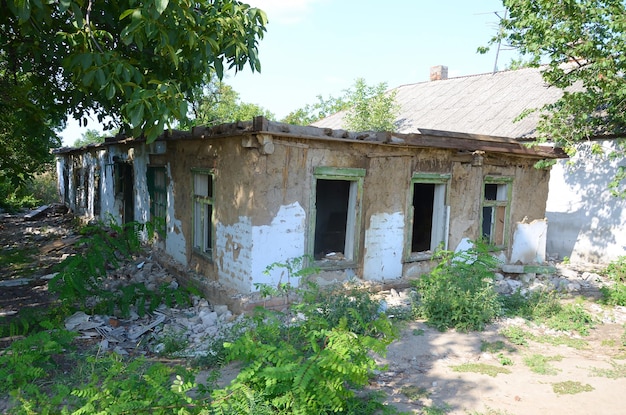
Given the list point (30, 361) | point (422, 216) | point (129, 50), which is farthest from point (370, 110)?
point (30, 361)

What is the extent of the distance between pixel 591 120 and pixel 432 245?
4.19 meters

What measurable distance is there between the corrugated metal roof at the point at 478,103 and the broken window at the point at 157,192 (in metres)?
8.23

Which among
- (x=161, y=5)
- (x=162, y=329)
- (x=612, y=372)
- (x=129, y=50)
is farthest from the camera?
(x=162, y=329)

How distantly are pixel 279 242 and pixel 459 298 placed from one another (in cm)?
264

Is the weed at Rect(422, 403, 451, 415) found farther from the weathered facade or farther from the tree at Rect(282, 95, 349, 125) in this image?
the tree at Rect(282, 95, 349, 125)

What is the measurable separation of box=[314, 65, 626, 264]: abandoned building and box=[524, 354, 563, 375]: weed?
4.75 m

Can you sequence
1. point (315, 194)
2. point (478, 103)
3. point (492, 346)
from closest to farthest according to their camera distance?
point (492, 346), point (315, 194), point (478, 103)

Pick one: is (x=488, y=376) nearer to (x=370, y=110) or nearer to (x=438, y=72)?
(x=370, y=110)

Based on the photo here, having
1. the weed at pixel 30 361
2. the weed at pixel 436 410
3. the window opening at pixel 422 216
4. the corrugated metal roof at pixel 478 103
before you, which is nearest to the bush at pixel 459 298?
the weed at pixel 436 410

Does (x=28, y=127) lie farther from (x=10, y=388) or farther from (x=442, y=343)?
(x=442, y=343)

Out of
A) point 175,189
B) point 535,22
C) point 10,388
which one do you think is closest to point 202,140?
point 175,189

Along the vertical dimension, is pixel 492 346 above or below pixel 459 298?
below

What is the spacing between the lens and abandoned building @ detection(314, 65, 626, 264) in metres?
10.9

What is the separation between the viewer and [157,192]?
9.46 metres
